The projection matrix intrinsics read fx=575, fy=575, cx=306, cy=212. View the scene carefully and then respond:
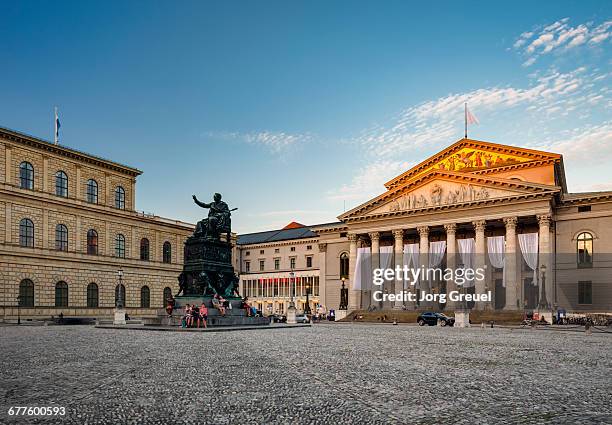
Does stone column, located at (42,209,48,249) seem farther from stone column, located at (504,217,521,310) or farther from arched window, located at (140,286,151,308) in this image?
stone column, located at (504,217,521,310)

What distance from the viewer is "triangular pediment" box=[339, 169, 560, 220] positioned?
55.3 m

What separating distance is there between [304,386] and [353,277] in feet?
181

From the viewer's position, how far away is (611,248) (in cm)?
5338

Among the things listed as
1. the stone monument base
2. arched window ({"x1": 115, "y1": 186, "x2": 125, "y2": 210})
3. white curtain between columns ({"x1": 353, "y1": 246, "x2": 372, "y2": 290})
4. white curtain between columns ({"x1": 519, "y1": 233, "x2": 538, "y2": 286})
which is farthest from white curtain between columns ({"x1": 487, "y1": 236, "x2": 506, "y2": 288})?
arched window ({"x1": 115, "y1": 186, "x2": 125, "y2": 210})

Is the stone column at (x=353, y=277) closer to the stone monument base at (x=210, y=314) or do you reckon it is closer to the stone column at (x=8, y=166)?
the stone monument base at (x=210, y=314)

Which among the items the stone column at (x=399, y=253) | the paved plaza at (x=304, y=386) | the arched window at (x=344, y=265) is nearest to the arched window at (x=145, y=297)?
the arched window at (x=344, y=265)

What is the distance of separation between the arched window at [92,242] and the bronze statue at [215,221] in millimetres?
32250

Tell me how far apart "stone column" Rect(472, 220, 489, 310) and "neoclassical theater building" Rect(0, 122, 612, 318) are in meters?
0.10

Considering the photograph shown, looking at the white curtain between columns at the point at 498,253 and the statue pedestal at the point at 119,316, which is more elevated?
the white curtain between columns at the point at 498,253

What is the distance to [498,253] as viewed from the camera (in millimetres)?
55094

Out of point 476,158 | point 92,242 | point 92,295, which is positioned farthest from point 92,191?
point 476,158

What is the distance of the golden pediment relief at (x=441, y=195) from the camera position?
57.0 m

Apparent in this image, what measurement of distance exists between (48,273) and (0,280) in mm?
5360

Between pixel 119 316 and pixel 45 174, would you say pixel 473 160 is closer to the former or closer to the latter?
pixel 119 316
